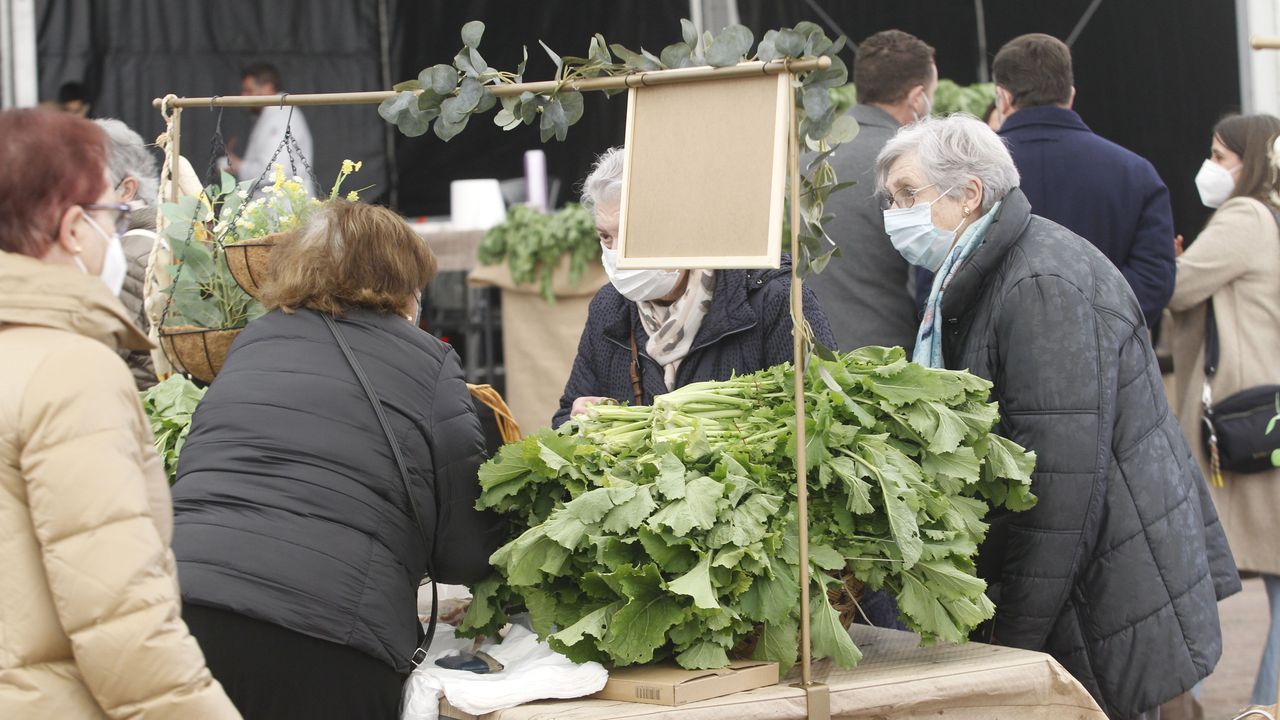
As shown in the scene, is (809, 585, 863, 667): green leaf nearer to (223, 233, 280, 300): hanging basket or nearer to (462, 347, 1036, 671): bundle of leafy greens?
(462, 347, 1036, 671): bundle of leafy greens

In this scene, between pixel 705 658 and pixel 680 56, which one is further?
pixel 680 56

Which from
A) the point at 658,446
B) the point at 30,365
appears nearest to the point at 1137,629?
the point at 658,446

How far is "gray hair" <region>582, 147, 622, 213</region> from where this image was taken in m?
3.31

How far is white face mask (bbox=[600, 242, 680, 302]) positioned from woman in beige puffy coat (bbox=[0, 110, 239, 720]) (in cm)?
149

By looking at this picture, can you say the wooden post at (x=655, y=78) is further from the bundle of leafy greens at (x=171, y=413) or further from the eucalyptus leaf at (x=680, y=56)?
the bundle of leafy greens at (x=171, y=413)

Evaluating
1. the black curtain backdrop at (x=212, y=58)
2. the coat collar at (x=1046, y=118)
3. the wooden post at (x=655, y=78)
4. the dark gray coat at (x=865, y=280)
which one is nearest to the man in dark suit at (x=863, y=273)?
the dark gray coat at (x=865, y=280)

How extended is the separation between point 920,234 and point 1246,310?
1862mm

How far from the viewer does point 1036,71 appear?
13.9 ft

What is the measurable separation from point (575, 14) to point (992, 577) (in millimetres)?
6200

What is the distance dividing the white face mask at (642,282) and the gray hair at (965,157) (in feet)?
2.03

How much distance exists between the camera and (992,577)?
9.60 ft

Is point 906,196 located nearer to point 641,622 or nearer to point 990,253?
point 990,253

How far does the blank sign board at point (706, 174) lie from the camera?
2.27 metres

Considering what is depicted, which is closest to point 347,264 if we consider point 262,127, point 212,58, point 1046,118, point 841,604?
point 841,604
